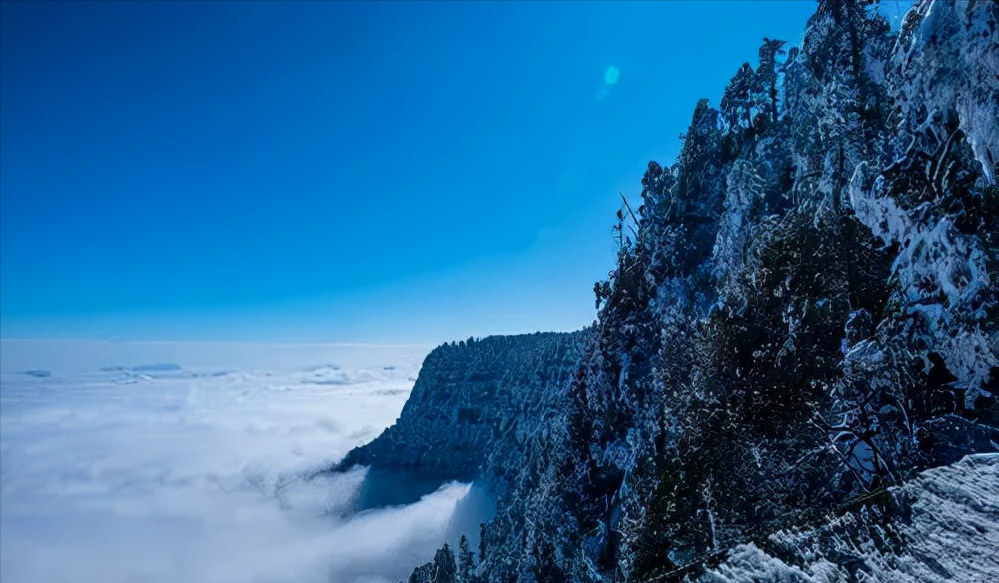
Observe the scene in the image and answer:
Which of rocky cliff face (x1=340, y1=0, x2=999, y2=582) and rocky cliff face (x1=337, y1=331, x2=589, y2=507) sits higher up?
rocky cliff face (x1=340, y1=0, x2=999, y2=582)

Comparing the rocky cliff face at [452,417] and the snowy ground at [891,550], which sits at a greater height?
the snowy ground at [891,550]

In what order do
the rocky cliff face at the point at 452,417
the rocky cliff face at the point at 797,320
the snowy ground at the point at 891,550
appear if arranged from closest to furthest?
the snowy ground at the point at 891,550 → the rocky cliff face at the point at 797,320 → the rocky cliff face at the point at 452,417

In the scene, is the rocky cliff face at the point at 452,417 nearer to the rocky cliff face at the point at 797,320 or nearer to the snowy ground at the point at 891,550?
the rocky cliff face at the point at 797,320

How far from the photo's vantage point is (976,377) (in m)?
15.3

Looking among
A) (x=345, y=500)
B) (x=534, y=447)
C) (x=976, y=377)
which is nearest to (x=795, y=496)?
(x=976, y=377)

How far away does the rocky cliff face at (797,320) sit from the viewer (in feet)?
50.7

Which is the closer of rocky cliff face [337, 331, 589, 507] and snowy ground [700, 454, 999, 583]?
snowy ground [700, 454, 999, 583]

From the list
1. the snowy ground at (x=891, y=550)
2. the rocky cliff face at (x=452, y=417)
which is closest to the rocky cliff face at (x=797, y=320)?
the snowy ground at (x=891, y=550)

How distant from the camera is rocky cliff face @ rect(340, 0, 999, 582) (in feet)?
50.7

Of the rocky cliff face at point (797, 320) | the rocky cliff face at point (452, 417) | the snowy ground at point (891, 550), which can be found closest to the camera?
the snowy ground at point (891, 550)

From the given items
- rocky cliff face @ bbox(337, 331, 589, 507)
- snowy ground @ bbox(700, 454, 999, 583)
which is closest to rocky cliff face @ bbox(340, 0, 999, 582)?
snowy ground @ bbox(700, 454, 999, 583)

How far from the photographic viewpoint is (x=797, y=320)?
23.7m

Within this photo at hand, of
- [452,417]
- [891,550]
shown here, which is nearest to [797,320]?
[891,550]

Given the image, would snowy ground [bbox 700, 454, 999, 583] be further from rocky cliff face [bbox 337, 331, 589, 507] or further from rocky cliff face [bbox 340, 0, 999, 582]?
rocky cliff face [bbox 337, 331, 589, 507]
